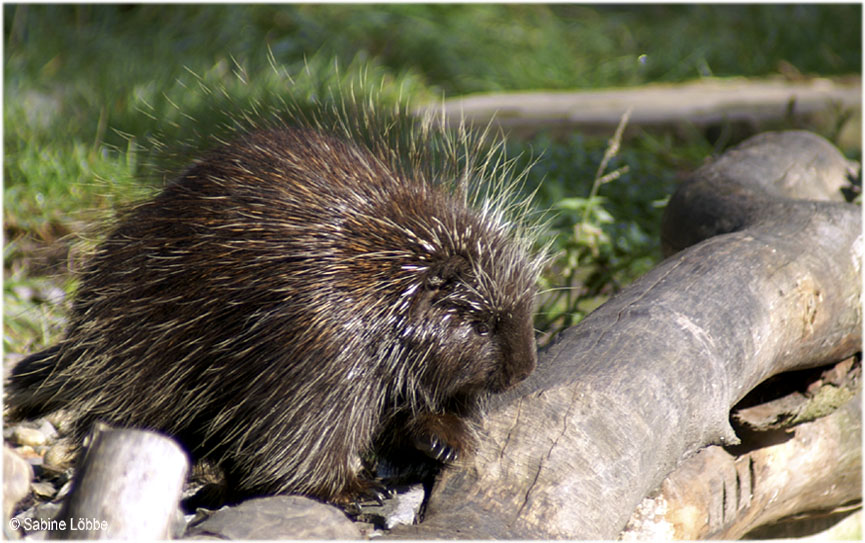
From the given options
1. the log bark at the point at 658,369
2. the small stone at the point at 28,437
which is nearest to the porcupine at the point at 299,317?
the log bark at the point at 658,369

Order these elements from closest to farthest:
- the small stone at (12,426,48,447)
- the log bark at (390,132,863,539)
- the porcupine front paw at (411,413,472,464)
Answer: the log bark at (390,132,863,539), the porcupine front paw at (411,413,472,464), the small stone at (12,426,48,447)

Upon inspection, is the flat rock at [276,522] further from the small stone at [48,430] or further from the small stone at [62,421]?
the small stone at [48,430]

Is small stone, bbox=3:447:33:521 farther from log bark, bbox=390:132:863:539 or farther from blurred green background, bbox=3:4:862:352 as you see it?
blurred green background, bbox=3:4:862:352

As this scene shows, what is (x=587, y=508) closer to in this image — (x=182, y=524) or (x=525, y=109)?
(x=182, y=524)

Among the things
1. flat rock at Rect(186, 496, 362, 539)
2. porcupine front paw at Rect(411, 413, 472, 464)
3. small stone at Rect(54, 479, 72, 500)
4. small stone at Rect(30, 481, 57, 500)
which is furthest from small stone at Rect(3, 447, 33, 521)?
porcupine front paw at Rect(411, 413, 472, 464)

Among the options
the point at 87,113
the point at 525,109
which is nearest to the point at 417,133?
the point at 87,113

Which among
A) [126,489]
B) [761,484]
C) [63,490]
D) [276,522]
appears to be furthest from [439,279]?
[761,484]
